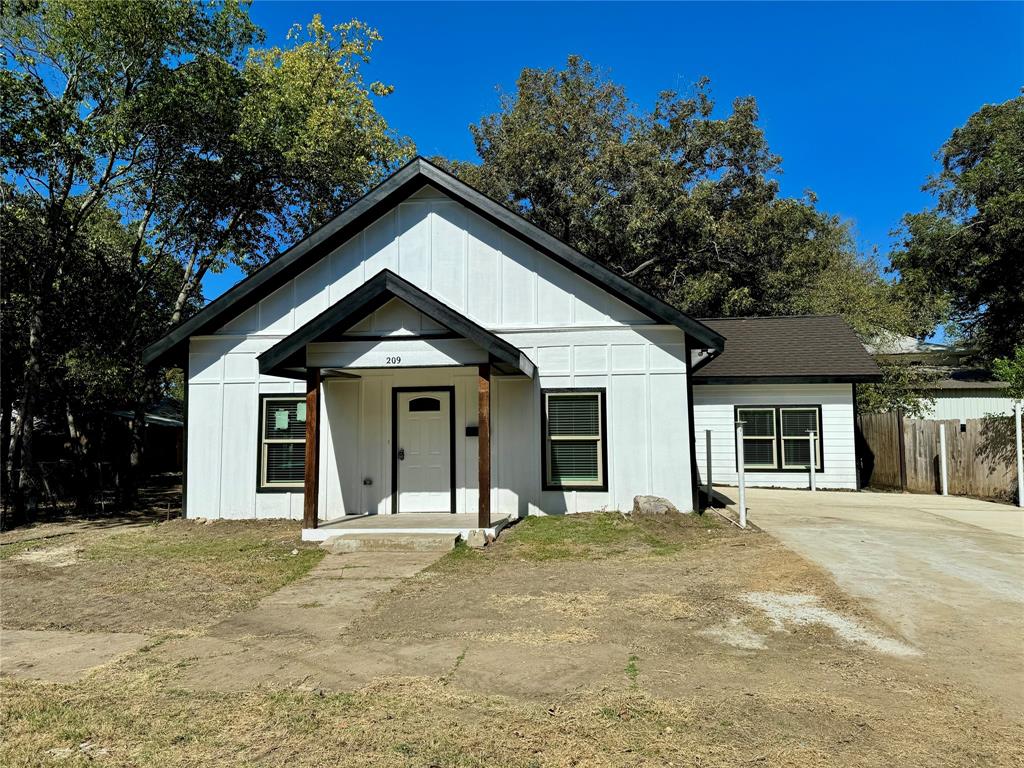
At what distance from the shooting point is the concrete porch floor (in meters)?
9.78

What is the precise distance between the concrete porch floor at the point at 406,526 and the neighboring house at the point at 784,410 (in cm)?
730

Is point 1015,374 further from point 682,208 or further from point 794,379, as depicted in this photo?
point 682,208

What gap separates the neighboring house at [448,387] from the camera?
11555 mm

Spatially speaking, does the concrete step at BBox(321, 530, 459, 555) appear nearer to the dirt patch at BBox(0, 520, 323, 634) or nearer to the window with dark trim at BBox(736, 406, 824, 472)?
the dirt patch at BBox(0, 520, 323, 634)

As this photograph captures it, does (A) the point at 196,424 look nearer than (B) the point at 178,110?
Yes

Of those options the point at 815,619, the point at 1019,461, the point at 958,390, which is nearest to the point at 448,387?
the point at 815,619

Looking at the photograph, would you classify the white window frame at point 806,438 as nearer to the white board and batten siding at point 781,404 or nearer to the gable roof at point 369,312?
the white board and batten siding at point 781,404

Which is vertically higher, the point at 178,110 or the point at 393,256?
the point at 178,110

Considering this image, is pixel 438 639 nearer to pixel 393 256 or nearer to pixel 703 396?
pixel 393 256

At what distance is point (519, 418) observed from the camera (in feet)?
38.7

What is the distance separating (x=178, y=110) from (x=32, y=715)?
12.9 metres

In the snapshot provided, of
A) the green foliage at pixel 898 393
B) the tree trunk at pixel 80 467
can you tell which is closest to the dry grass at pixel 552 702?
the tree trunk at pixel 80 467

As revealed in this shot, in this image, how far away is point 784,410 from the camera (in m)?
16.5

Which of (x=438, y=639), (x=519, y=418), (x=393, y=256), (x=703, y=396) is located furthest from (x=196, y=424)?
(x=703, y=396)
